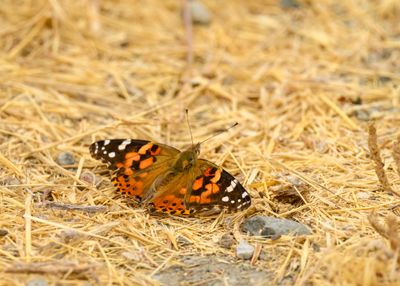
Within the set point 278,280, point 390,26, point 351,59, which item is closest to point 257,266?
point 278,280

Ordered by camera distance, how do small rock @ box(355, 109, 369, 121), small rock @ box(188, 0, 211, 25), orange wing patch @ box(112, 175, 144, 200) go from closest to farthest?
orange wing patch @ box(112, 175, 144, 200) → small rock @ box(355, 109, 369, 121) → small rock @ box(188, 0, 211, 25)

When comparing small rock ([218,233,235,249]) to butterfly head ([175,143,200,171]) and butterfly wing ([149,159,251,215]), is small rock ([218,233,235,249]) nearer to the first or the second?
butterfly wing ([149,159,251,215])

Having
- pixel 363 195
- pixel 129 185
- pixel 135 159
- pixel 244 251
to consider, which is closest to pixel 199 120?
pixel 135 159

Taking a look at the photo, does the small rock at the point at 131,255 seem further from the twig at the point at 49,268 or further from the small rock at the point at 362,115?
the small rock at the point at 362,115

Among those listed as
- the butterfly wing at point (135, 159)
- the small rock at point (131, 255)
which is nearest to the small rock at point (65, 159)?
the butterfly wing at point (135, 159)

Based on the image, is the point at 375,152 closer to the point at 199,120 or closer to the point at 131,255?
the point at 131,255

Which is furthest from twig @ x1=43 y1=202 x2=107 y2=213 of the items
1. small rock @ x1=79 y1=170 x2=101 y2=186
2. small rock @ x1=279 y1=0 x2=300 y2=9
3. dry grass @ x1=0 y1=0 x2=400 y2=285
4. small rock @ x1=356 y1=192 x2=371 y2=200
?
small rock @ x1=279 y1=0 x2=300 y2=9
